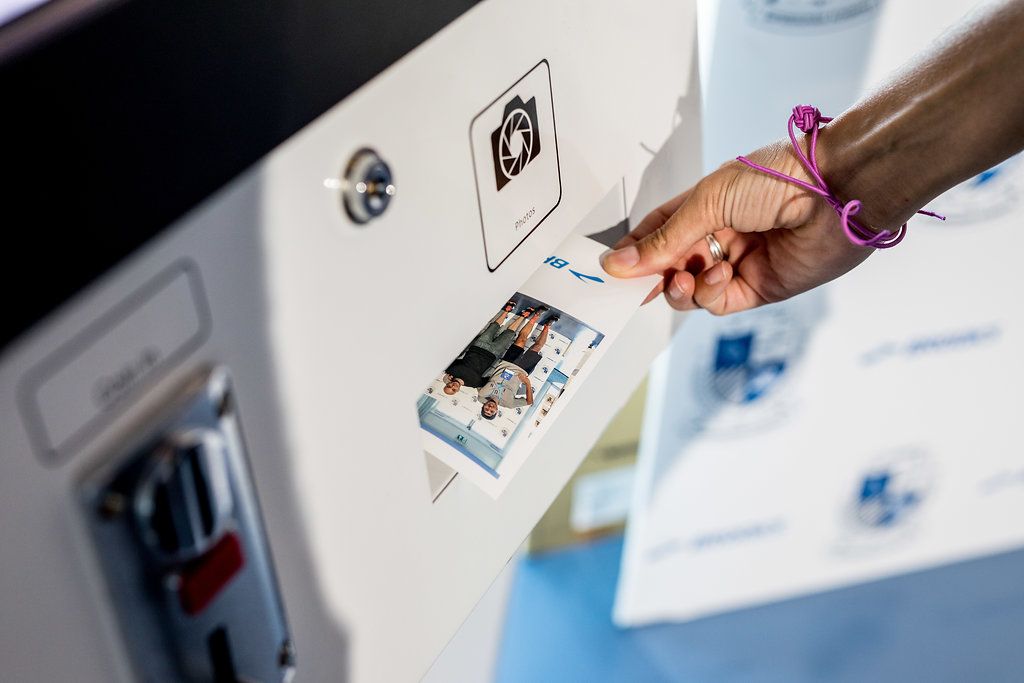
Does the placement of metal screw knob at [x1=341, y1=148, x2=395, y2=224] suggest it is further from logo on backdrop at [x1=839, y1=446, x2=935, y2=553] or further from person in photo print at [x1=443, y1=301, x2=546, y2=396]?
logo on backdrop at [x1=839, y1=446, x2=935, y2=553]

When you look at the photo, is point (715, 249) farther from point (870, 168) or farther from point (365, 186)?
point (365, 186)

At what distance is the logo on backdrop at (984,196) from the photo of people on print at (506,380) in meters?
0.67

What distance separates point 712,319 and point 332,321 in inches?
32.6

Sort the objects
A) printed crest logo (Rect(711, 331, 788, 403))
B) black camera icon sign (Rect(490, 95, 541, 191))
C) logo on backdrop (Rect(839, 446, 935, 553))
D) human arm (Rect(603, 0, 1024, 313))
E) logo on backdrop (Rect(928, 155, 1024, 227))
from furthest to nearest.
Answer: logo on backdrop (Rect(839, 446, 935, 553))
printed crest logo (Rect(711, 331, 788, 403))
logo on backdrop (Rect(928, 155, 1024, 227))
human arm (Rect(603, 0, 1024, 313))
black camera icon sign (Rect(490, 95, 541, 191))

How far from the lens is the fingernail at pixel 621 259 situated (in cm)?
66

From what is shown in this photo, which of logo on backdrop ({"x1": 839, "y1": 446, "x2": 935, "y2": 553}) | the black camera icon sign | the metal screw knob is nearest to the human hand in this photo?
the black camera icon sign

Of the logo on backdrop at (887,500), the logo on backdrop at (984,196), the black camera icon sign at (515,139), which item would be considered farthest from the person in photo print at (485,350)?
the logo on backdrop at (887,500)

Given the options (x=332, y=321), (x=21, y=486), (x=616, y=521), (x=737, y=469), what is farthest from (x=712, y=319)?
(x=21, y=486)

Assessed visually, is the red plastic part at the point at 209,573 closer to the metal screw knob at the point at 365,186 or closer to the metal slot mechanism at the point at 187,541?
the metal slot mechanism at the point at 187,541

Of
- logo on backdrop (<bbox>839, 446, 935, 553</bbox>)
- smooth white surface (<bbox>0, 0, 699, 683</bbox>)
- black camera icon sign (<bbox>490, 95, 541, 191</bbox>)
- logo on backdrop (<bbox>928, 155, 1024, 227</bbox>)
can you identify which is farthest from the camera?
logo on backdrop (<bbox>839, 446, 935, 553</bbox>)

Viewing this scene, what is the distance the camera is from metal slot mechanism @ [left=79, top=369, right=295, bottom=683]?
336 mm

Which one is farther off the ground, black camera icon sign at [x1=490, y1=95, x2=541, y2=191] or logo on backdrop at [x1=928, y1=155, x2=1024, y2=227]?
black camera icon sign at [x1=490, y1=95, x2=541, y2=191]

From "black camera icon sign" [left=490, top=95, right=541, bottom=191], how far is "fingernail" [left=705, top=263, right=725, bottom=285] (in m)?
0.31

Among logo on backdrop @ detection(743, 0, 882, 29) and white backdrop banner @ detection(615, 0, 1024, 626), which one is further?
white backdrop banner @ detection(615, 0, 1024, 626)
